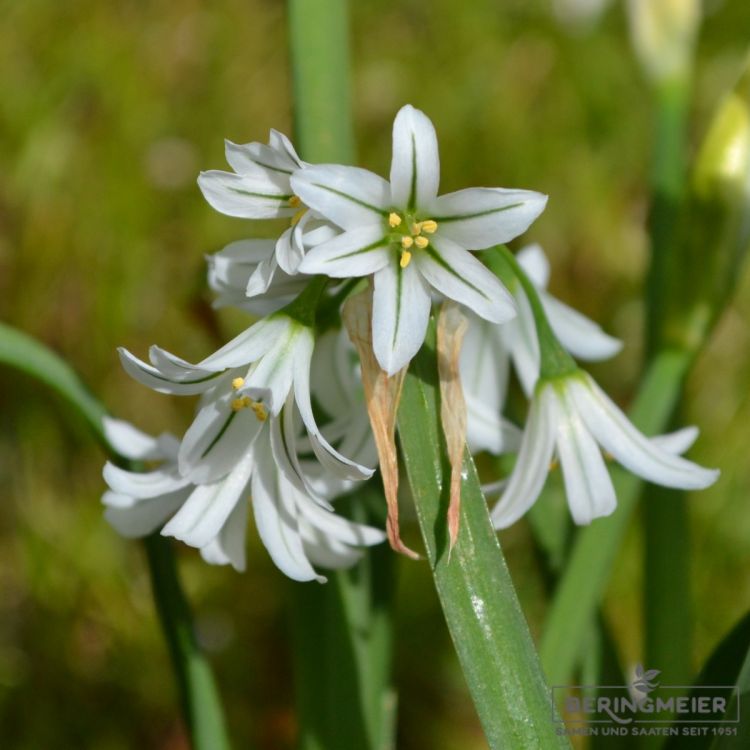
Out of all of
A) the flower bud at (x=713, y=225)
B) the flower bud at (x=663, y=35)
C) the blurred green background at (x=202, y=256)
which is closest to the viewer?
the flower bud at (x=713, y=225)

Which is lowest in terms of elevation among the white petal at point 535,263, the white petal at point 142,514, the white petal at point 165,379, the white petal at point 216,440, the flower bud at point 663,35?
the white petal at point 142,514

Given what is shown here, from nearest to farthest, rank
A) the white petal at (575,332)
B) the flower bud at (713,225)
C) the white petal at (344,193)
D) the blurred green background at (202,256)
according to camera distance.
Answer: the white petal at (344,193) < the white petal at (575,332) < the flower bud at (713,225) < the blurred green background at (202,256)

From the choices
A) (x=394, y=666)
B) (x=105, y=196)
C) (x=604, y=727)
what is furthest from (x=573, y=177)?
(x=604, y=727)

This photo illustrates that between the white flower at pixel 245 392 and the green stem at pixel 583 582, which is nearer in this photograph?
the white flower at pixel 245 392

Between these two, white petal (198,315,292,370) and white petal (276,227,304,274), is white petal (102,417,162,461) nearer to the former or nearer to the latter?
white petal (198,315,292,370)

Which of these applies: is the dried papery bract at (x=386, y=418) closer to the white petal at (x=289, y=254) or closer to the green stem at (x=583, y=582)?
the white petal at (x=289, y=254)

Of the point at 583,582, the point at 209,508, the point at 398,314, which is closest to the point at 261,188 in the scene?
the point at 398,314

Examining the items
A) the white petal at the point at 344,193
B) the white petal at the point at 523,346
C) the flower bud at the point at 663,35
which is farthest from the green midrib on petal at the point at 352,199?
the flower bud at the point at 663,35
